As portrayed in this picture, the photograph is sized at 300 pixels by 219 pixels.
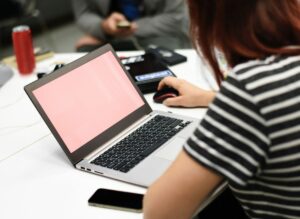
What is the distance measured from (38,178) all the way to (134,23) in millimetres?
1469

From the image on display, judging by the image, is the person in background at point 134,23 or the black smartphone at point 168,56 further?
the person in background at point 134,23

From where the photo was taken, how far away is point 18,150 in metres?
1.28

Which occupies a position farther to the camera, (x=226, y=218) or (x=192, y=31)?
(x=226, y=218)

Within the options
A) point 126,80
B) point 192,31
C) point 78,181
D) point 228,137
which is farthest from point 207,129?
point 126,80

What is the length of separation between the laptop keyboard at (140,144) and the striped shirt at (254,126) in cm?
36

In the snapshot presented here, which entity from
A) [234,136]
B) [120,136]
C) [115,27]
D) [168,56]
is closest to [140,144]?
[120,136]

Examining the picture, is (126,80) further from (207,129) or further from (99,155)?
(207,129)

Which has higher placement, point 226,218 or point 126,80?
point 126,80

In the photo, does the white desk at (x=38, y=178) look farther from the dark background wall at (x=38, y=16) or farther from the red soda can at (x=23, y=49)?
the dark background wall at (x=38, y=16)

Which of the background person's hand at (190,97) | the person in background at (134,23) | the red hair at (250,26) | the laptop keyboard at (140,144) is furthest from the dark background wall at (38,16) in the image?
the red hair at (250,26)

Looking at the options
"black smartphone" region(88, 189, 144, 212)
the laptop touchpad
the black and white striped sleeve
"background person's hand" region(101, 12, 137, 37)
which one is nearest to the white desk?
"black smartphone" region(88, 189, 144, 212)

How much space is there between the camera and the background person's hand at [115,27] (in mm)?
2384

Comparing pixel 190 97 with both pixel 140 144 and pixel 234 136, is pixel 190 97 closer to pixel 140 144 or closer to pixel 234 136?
pixel 140 144

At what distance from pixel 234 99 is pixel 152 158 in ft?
1.40
